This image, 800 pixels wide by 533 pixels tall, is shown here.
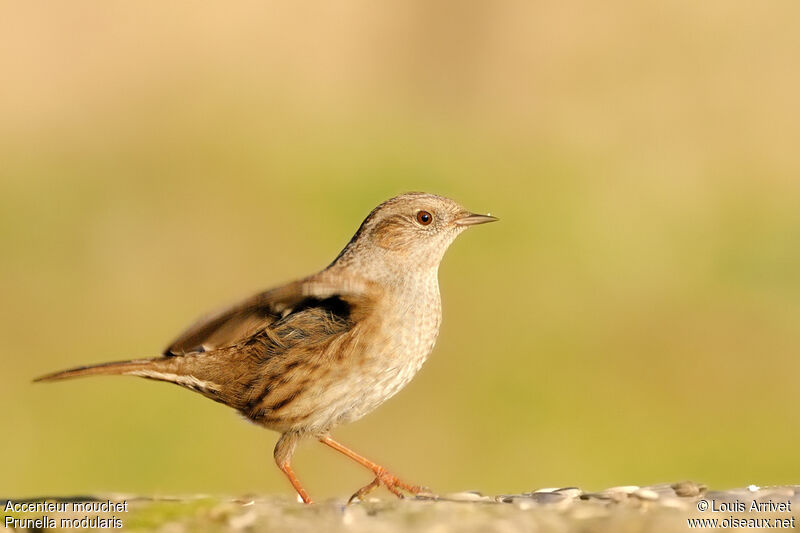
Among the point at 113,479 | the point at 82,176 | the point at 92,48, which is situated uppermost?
the point at 92,48

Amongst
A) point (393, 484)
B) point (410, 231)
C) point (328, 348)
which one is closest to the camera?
point (328, 348)

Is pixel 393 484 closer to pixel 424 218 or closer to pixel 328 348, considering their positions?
pixel 328 348

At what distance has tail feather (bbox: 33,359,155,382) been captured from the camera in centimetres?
712

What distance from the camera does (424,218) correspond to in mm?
8219

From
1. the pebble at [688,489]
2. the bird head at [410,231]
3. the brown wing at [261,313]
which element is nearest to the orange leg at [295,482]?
the brown wing at [261,313]

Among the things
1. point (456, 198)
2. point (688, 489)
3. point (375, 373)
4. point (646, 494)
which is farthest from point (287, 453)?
point (456, 198)

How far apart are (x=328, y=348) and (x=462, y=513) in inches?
56.5

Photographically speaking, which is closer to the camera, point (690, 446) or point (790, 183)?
point (690, 446)

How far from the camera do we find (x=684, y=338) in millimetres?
18266

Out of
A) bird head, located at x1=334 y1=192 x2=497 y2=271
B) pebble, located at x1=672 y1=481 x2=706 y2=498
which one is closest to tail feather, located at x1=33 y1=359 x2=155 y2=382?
bird head, located at x1=334 y1=192 x2=497 y2=271

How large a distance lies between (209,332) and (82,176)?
605 inches

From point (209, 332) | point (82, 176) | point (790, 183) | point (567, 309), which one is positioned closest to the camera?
point (209, 332)

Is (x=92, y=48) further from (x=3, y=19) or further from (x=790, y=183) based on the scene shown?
(x=790, y=183)

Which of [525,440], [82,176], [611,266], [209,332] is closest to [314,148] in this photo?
[82,176]
